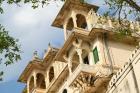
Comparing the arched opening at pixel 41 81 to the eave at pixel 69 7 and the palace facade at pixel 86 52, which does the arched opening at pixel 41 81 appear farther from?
the eave at pixel 69 7

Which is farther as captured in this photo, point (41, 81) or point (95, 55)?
point (41, 81)

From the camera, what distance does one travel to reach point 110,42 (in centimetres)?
3397

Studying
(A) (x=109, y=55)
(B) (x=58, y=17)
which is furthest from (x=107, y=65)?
(B) (x=58, y=17)

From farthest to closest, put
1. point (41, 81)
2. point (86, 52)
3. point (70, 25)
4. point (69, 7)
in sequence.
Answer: point (41, 81) → point (70, 25) → point (69, 7) → point (86, 52)

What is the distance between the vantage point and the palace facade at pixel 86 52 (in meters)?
31.5

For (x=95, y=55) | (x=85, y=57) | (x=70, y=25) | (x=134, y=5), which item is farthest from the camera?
(x=70, y=25)

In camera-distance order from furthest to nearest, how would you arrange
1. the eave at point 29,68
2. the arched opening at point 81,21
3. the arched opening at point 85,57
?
the eave at point 29,68, the arched opening at point 81,21, the arched opening at point 85,57

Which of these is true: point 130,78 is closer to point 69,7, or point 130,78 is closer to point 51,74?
point 69,7

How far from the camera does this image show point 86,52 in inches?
1356

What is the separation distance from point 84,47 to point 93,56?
100 centimetres

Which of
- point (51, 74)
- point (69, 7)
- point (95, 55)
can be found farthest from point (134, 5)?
point (51, 74)

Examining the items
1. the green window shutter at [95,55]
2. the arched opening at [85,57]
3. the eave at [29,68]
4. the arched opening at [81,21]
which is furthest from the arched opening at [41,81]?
the green window shutter at [95,55]

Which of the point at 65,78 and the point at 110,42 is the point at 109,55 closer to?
the point at 110,42

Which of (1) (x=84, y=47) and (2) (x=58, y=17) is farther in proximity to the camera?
(2) (x=58, y=17)
